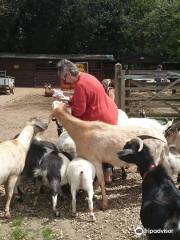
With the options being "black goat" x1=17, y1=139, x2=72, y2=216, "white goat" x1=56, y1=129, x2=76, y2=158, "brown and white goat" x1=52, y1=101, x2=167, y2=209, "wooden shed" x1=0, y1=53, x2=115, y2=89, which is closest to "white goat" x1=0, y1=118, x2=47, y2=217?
"black goat" x1=17, y1=139, x2=72, y2=216

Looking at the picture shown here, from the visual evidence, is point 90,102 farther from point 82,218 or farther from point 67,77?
point 82,218

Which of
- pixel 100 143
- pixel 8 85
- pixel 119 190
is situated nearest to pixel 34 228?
pixel 100 143

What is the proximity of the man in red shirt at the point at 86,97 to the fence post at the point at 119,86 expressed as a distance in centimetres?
700

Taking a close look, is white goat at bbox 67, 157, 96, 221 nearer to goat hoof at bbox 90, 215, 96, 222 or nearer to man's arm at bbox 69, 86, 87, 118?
goat hoof at bbox 90, 215, 96, 222

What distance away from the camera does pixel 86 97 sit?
26.1ft

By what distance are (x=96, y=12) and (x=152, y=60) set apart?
979 cm

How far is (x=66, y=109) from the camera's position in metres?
8.12

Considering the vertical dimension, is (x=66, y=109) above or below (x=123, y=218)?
above

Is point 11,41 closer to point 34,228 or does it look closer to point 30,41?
point 30,41

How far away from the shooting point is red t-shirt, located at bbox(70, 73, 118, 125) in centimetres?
790

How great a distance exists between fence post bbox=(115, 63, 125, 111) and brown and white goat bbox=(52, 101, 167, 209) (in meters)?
7.31

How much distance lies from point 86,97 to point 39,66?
41244 mm

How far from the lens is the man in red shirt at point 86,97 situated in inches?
311

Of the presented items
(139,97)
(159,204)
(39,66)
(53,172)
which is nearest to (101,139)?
(53,172)
